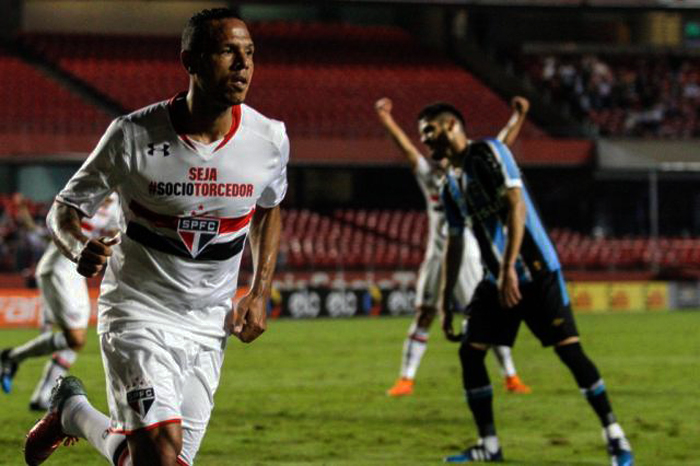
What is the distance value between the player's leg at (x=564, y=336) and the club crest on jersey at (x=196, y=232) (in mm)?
3409

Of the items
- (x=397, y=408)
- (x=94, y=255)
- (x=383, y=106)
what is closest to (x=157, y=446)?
(x=94, y=255)

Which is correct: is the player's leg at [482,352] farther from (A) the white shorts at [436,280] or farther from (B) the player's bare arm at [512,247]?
(A) the white shorts at [436,280]

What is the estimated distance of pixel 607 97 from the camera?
4278 cm

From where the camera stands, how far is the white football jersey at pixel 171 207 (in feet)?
17.3

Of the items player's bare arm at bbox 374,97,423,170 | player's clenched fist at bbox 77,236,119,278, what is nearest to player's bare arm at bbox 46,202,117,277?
player's clenched fist at bbox 77,236,119,278

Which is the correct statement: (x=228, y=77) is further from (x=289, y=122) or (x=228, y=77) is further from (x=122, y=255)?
(x=289, y=122)

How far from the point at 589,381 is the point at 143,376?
371 cm

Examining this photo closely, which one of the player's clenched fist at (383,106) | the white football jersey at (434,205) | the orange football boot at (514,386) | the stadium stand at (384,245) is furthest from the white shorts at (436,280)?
the stadium stand at (384,245)

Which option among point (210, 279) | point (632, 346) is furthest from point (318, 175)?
point (210, 279)

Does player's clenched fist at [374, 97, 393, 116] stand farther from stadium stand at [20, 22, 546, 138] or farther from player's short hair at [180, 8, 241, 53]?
stadium stand at [20, 22, 546, 138]

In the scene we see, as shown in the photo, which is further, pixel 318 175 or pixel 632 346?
pixel 318 175

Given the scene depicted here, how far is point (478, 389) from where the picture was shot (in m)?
8.48

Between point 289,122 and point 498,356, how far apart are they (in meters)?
25.8

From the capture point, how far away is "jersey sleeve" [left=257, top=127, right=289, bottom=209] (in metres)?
5.60
